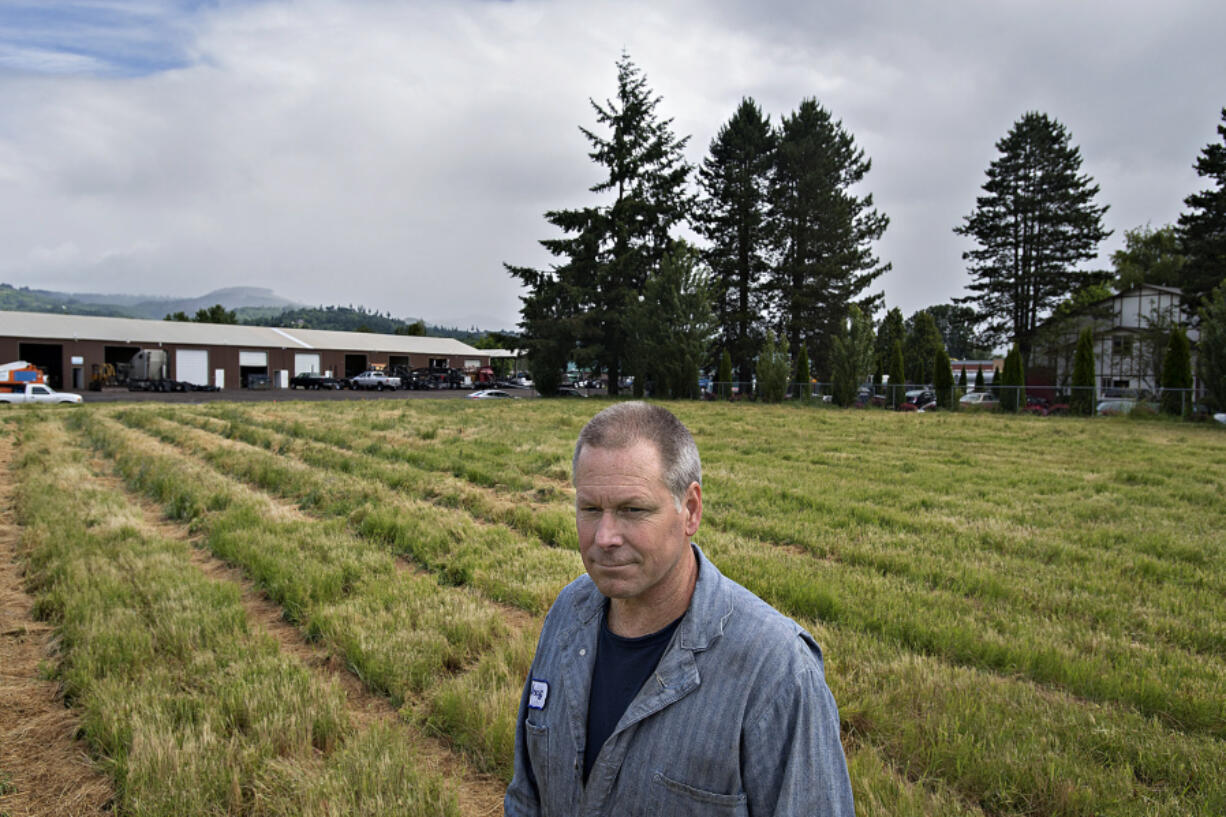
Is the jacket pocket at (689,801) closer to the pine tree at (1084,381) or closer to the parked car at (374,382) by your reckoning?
A: the pine tree at (1084,381)

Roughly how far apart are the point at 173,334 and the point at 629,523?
2620 inches

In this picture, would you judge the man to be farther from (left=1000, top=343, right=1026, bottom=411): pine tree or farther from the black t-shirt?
(left=1000, top=343, right=1026, bottom=411): pine tree

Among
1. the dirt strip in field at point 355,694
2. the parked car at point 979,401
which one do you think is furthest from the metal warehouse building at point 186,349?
the dirt strip in field at point 355,694

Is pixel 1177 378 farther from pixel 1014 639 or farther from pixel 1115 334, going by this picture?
pixel 1014 639

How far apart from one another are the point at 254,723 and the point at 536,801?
2.30m

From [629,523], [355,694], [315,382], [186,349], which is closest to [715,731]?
[629,523]

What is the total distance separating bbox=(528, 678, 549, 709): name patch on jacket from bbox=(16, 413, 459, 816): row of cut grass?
1.43m

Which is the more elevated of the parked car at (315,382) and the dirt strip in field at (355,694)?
the parked car at (315,382)

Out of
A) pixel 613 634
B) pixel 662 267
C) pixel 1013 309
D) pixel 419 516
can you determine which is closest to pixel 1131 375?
pixel 1013 309

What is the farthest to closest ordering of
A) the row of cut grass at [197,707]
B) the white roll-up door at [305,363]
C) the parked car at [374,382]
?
1. the white roll-up door at [305,363]
2. the parked car at [374,382]
3. the row of cut grass at [197,707]

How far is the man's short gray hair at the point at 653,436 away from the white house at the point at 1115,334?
4471 centimetres

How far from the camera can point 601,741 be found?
1734mm

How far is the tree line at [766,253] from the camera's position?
38906 millimetres

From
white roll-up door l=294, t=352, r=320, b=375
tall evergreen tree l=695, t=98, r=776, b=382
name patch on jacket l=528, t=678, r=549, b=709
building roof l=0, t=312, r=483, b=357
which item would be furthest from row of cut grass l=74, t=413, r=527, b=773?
white roll-up door l=294, t=352, r=320, b=375
